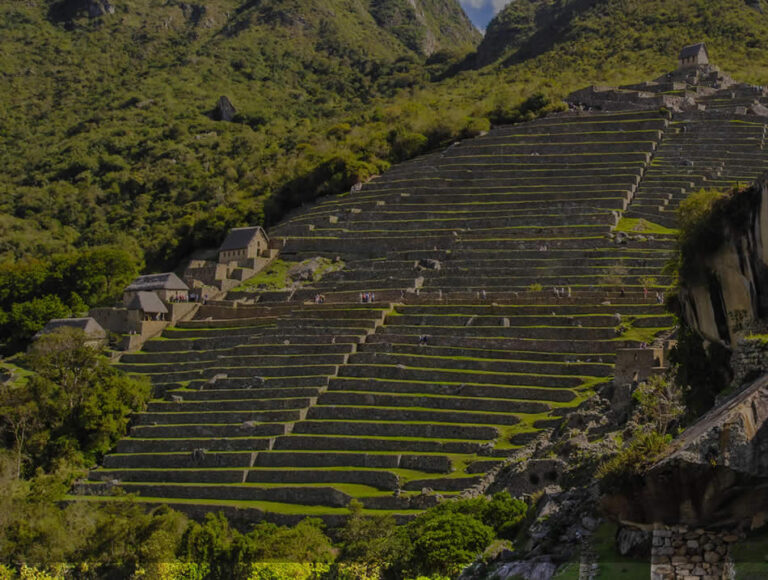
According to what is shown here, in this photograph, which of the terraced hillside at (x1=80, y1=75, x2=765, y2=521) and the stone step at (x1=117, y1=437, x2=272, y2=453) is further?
the stone step at (x1=117, y1=437, x2=272, y2=453)

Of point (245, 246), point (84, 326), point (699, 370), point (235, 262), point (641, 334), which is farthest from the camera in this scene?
point (245, 246)

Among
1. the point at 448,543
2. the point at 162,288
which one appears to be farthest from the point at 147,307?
the point at 448,543

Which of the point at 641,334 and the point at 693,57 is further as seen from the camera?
the point at 693,57

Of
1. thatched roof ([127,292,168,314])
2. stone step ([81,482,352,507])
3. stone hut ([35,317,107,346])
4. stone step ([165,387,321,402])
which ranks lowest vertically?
stone step ([81,482,352,507])

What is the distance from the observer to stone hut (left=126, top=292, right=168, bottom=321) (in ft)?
192

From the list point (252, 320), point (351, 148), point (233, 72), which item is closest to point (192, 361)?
point (252, 320)

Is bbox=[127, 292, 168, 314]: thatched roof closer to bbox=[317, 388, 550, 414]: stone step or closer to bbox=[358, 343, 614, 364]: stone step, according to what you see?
bbox=[358, 343, 614, 364]: stone step

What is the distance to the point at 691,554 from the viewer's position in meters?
13.4

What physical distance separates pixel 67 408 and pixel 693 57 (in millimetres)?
55212

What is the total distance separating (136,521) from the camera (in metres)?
36.1

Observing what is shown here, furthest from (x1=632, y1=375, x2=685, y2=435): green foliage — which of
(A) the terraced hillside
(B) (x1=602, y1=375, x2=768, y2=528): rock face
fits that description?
(A) the terraced hillside

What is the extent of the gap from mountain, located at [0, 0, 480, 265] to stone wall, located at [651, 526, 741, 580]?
63278 millimetres

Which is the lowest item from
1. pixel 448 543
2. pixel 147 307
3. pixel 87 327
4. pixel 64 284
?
pixel 448 543

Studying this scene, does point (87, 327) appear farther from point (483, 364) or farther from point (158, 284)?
point (483, 364)
